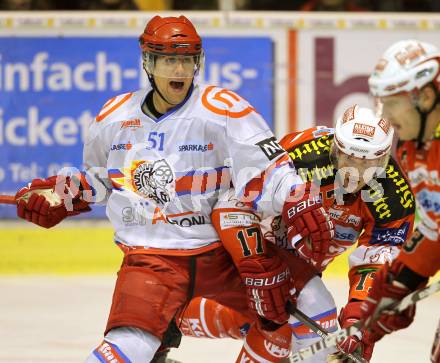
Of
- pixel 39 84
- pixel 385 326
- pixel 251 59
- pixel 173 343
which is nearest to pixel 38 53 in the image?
pixel 39 84

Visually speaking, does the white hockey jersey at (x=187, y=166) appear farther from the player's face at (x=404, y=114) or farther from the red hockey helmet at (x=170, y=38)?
the player's face at (x=404, y=114)

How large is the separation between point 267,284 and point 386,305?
608mm

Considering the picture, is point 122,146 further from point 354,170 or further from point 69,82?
point 69,82

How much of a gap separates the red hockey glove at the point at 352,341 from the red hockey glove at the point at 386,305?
1.94 feet

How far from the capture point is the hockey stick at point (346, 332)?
3316 mm

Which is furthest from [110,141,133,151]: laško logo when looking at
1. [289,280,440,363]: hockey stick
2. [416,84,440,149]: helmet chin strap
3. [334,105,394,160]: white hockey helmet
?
[416,84,440,149]: helmet chin strap

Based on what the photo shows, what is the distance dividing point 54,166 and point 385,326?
3948mm

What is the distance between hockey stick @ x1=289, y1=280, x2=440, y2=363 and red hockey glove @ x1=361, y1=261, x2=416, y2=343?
0.02 meters

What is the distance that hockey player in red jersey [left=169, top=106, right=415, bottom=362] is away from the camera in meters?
4.07

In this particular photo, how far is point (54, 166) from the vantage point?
7.00 metres

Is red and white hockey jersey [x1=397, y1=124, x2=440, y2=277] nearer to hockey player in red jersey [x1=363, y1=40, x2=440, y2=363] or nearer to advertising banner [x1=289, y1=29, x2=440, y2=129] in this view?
hockey player in red jersey [x1=363, y1=40, x2=440, y2=363]

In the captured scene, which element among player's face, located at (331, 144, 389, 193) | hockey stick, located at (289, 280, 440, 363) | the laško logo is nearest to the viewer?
hockey stick, located at (289, 280, 440, 363)

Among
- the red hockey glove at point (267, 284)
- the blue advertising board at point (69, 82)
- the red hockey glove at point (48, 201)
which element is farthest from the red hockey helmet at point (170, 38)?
the blue advertising board at point (69, 82)

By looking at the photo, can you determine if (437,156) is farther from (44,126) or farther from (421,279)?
(44,126)
